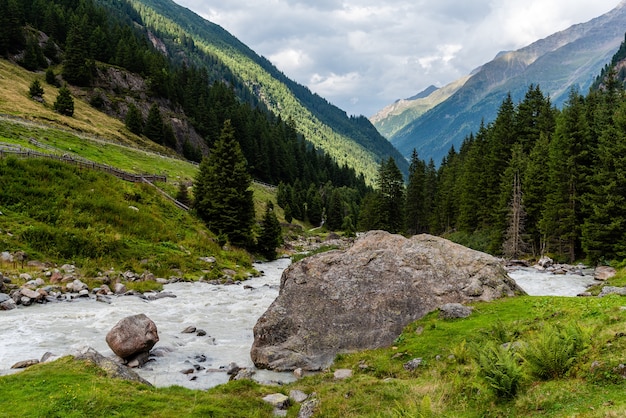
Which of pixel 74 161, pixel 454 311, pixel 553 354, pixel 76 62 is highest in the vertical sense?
pixel 76 62

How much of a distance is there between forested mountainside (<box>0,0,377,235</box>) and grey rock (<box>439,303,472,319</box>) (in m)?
80.1

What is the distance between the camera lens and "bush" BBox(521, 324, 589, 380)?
809 centimetres

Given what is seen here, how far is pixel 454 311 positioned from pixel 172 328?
13.1 metres

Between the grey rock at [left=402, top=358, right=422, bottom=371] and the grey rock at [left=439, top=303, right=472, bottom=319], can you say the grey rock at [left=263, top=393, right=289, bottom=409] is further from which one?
the grey rock at [left=439, top=303, right=472, bottom=319]

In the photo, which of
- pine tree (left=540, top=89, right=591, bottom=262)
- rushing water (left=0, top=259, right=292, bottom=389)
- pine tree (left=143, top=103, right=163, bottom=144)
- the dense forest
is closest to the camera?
rushing water (left=0, top=259, right=292, bottom=389)

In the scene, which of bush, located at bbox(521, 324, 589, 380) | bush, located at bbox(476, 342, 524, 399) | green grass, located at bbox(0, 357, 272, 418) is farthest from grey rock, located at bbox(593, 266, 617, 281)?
green grass, located at bbox(0, 357, 272, 418)

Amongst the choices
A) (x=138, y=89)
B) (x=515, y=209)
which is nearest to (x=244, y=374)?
(x=515, y=209)

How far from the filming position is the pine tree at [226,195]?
43531mm

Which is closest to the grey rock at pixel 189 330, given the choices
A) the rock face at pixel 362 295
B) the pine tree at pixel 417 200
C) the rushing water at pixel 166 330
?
the rushing water at pixel 166 330

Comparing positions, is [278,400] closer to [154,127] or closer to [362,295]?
[362,295]

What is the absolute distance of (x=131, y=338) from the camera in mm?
13922

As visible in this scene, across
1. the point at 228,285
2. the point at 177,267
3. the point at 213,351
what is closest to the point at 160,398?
the point at 213,351

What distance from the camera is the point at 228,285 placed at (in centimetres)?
2977

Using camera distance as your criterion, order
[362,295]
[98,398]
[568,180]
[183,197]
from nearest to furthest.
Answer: [98,398] → [362,295] → [568,180] → [183,197]
